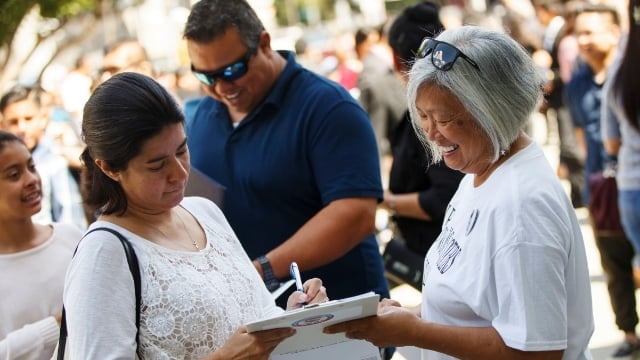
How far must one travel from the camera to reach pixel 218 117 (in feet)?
12.7

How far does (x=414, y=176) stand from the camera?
14.5 ft

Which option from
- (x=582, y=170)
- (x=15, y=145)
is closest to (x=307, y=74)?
(x=15, y=145)

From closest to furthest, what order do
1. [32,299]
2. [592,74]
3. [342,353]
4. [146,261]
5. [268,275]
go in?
[146,261], [342,353], [32,299], [268,275], [592,74]

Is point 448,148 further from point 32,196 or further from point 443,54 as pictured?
point 32,196

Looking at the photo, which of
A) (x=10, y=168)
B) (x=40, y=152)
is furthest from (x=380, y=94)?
(x=10, y=168)

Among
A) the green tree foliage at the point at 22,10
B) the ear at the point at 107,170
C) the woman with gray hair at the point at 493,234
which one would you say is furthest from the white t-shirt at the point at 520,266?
the green tree foliage at the point at 22,10

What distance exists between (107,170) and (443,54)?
3.01 ft

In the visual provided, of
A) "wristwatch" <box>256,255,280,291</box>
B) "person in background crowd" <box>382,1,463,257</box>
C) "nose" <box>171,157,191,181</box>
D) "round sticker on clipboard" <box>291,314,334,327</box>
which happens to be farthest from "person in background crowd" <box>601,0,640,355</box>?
"round sticker on clipboard" <box>291,314,334,327</box>

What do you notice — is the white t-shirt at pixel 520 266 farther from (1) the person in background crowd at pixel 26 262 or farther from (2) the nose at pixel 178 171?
(1) the person in background crowd at pixel 26 262

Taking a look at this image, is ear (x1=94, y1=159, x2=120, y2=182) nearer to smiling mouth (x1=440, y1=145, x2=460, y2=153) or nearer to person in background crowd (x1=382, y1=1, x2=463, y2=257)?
smiling mouth (x1=440, y1=145, x2=460, y2=153)

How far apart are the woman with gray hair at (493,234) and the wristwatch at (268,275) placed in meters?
0.92

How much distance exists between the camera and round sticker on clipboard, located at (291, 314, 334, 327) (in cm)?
213

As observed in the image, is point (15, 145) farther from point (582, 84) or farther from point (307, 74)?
point (582, 84)

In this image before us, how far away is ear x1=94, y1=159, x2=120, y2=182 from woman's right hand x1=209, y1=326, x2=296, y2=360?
51 centimetres
